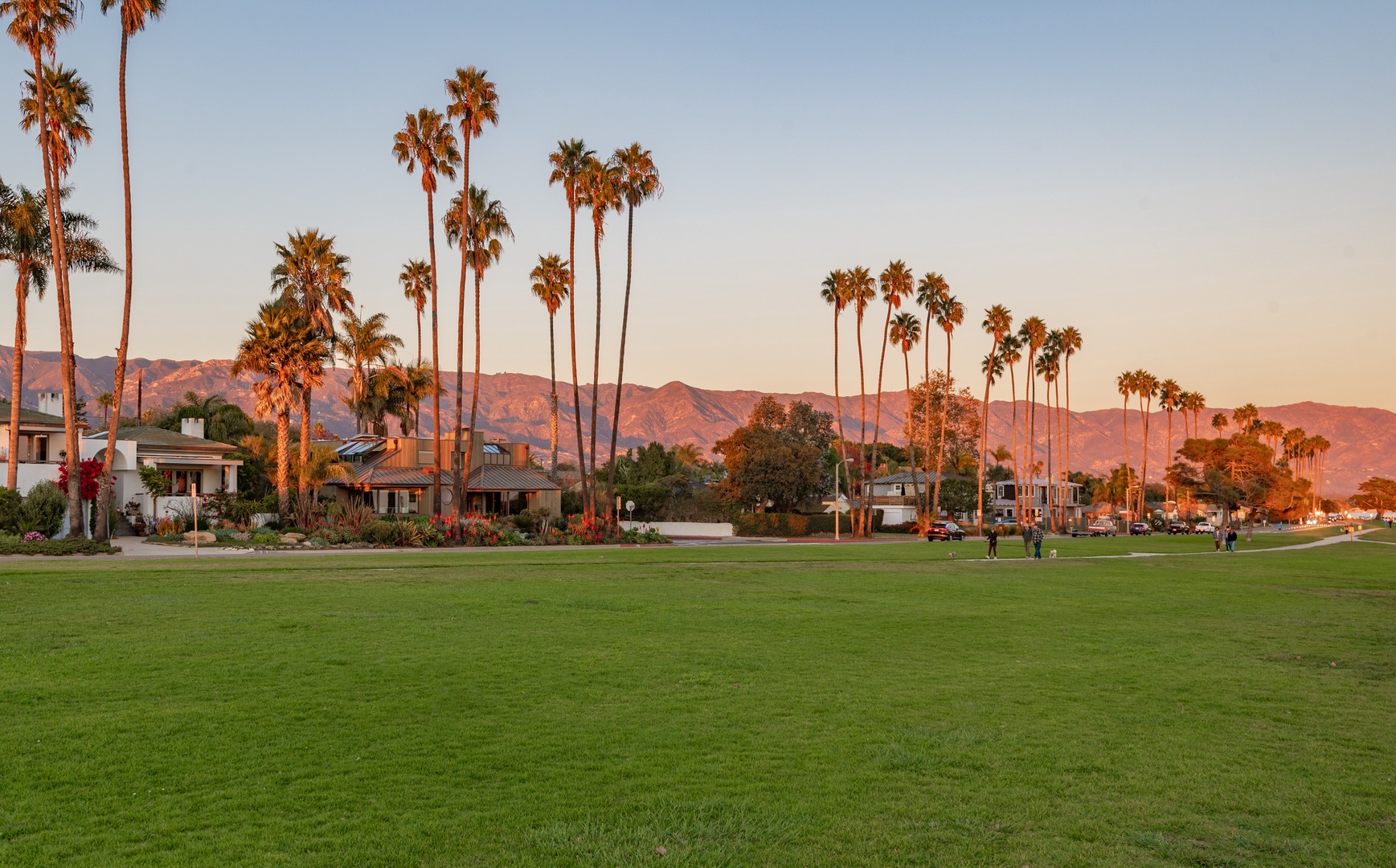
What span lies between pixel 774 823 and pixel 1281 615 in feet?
61.0

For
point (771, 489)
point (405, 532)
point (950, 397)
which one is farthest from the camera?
point (950, 397)

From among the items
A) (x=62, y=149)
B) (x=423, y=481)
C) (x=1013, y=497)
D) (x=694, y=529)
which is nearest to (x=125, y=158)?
(x=62, y=149)

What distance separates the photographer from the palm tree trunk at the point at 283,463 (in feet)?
161

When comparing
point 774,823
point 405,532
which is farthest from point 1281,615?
point 405,532

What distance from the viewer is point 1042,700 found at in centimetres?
1202

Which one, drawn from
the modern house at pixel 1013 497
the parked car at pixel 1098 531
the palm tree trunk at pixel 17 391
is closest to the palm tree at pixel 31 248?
the palm tree trunk at pixel 17 391

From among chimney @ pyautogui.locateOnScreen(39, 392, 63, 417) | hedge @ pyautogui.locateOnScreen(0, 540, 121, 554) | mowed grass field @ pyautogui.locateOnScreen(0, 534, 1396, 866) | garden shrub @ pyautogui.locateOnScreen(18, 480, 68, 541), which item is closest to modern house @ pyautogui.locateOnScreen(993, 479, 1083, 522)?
chimney @ pyautogui.locateOnScreen(39, 392, 63, 417)

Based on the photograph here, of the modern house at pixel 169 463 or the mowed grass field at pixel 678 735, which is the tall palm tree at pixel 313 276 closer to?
the modern house at pixel 169 463

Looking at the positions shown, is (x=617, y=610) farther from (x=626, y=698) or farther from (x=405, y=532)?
(x=405, y=532)

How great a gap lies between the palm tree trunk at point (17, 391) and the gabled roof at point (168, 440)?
5149mm

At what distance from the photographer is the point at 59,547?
117ft

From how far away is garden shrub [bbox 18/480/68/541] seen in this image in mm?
40219

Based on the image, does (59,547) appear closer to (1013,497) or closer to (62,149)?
(62,149)

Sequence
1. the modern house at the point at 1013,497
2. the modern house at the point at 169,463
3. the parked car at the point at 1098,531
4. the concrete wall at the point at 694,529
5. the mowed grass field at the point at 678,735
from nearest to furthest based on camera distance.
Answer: the mowed grass field at the point at 678,735 → the modern house at the point at 169,463 → the concrete wall at the point at 694,529 → the parked car at the point at 1098,531 → the modern house at the point at 1013,497
